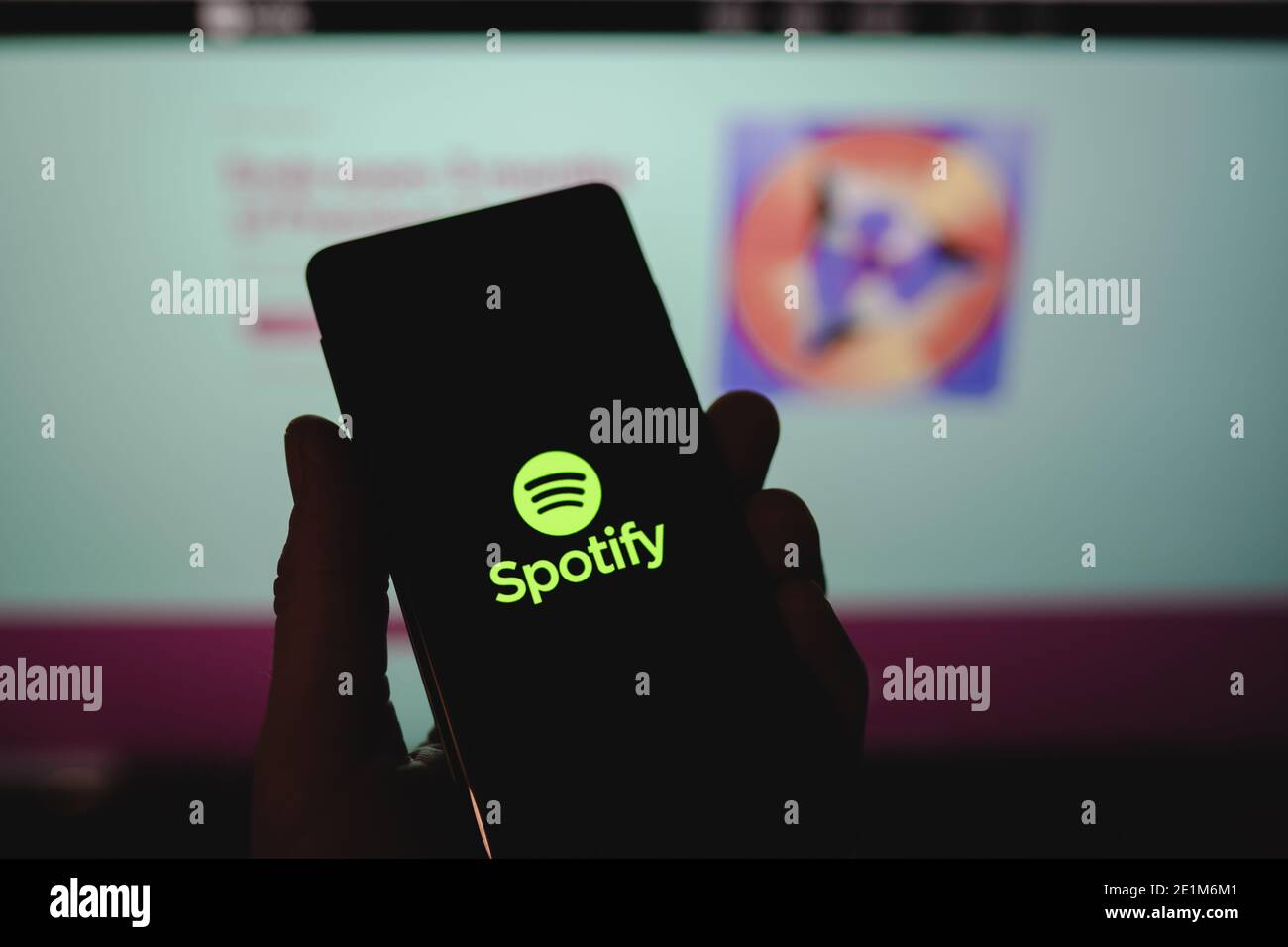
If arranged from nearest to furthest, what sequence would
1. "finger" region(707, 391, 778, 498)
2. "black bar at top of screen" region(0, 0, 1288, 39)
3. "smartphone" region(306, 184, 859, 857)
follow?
"smartphone" region(306, 184, 859, 857), "finger" region(707, 391, 778, 498), "black bar at top of screen" region(0, 0, 1288, 39)

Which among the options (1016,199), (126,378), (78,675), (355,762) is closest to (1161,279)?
(1016,199)

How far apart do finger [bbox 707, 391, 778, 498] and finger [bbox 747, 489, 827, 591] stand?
2cm

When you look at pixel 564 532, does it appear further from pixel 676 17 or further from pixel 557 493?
pixel 676 17

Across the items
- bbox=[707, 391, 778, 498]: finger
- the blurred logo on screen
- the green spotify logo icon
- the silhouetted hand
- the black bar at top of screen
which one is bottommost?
the silhouetted hand

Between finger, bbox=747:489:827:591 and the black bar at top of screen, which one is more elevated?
the black bar at top of screen

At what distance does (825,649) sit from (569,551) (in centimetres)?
17

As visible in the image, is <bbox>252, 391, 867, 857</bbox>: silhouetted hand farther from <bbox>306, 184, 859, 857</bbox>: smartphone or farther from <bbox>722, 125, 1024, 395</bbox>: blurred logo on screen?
<bbox>722, 125, 1024, 395</bbox>: blurred logo on screen

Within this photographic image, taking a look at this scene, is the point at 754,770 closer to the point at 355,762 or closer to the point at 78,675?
the point at 355,762

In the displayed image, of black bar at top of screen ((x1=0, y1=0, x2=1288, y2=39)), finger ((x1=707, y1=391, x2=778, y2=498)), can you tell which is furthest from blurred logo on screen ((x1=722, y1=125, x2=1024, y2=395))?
finger ((x1=707, y1=391, x2=778, y2=498))

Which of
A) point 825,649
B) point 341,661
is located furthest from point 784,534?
point 341,661

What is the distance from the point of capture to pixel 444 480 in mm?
449

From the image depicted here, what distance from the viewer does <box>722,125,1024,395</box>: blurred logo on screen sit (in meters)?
0.82

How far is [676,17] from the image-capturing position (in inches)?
31.9
